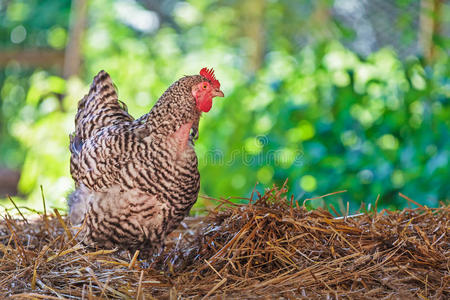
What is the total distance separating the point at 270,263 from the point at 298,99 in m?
2.39

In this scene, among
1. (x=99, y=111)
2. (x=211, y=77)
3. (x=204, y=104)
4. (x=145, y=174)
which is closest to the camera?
(x=145, y=174)

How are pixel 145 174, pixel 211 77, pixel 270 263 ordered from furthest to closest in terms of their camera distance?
1. pixel 211 77
2. pixel 145 174
3. pixel 270 263

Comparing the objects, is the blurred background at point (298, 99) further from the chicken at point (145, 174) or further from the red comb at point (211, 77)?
the red comb at point (211, 77)

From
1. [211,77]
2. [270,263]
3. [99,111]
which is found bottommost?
[270,263]

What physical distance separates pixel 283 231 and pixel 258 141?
2.11 metres

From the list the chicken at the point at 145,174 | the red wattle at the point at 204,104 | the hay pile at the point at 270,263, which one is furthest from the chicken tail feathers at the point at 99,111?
the hay pile at the point at 270,263

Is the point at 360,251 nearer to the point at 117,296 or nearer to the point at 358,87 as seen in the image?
the point at 117,296

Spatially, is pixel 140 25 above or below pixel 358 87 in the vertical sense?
above

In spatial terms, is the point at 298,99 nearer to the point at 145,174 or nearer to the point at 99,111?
the point at 99,111

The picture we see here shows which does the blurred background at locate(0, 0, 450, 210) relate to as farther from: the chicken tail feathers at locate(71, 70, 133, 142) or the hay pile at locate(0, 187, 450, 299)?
the hay pile at locate(0, 187, 450, 299)

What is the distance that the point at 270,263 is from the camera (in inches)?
70.2

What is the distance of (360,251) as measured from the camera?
1778mm

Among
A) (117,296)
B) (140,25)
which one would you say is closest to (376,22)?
(140,25)

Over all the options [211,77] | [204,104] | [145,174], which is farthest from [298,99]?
[145,174]
